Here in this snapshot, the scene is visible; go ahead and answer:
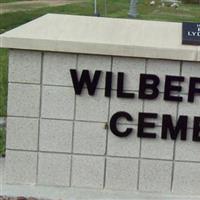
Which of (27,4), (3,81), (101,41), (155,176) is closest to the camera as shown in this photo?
(101,41)

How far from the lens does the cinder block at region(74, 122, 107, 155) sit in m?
5.40

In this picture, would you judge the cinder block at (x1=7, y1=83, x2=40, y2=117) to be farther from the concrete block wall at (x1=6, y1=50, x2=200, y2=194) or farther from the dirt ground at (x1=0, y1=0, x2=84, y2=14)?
the dirt ground at (x1=0, y1=0, x2=84, y2=14)

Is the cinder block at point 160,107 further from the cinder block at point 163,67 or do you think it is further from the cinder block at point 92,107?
the cinder block at point 92,107

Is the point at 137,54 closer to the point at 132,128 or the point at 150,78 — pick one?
the point at 150,78

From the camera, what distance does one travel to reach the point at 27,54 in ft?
17.5

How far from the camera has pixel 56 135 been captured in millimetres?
5438

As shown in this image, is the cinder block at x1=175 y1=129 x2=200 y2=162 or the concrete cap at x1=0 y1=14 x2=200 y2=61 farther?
the cinder block at x1=175 y1=129 x2=200 y2=162

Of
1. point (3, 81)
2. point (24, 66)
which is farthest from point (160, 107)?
point (3, 81)

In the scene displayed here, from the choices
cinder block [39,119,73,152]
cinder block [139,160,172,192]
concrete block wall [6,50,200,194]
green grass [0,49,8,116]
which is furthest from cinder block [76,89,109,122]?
green grass [0,49,8,116]

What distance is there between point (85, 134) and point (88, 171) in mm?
287

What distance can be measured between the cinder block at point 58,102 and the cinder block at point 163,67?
607 millimetres

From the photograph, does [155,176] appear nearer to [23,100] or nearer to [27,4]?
[23,100]

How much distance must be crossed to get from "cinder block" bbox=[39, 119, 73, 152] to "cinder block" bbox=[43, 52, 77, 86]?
1.00 ft

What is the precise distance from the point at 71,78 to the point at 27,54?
37 centimetres
